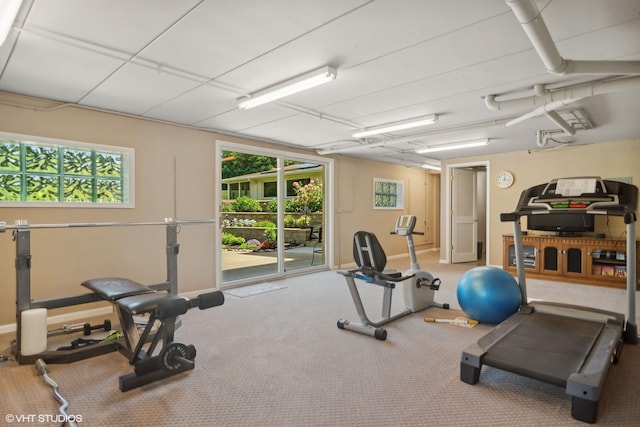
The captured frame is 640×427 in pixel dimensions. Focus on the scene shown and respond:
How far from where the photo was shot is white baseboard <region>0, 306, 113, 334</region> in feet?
11.2

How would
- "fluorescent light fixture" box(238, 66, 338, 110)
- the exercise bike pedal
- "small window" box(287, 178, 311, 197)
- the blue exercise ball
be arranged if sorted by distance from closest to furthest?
"fluorescent light fixture" box(238, 66, 338, 110) → the blue exercise ball → the exercise bike pedal → "small window" box(287, 178, 311, 197)

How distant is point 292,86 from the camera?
3088 mm

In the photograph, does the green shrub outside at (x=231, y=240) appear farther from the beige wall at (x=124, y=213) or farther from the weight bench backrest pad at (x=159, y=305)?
the weight bench backrest pad at (x=159, y=305)

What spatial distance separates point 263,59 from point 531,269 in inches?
216

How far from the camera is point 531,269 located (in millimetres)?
5910

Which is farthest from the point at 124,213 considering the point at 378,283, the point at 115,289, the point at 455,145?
the point at 455,145

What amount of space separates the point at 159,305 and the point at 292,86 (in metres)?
2.03

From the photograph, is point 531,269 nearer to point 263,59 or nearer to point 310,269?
point 310,269

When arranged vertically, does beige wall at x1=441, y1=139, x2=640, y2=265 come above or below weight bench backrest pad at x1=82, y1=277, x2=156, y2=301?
above

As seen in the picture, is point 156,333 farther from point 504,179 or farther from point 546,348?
point 504,179

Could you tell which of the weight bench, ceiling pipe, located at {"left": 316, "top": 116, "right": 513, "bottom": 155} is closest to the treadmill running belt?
the weight bench

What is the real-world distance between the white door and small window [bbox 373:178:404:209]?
138 cm

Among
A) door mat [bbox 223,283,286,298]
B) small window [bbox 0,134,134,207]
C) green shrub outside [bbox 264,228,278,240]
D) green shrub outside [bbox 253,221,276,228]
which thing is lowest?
door mat [bbox 223,283,286,298]

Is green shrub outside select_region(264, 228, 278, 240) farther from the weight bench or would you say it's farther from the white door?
the weight bench
